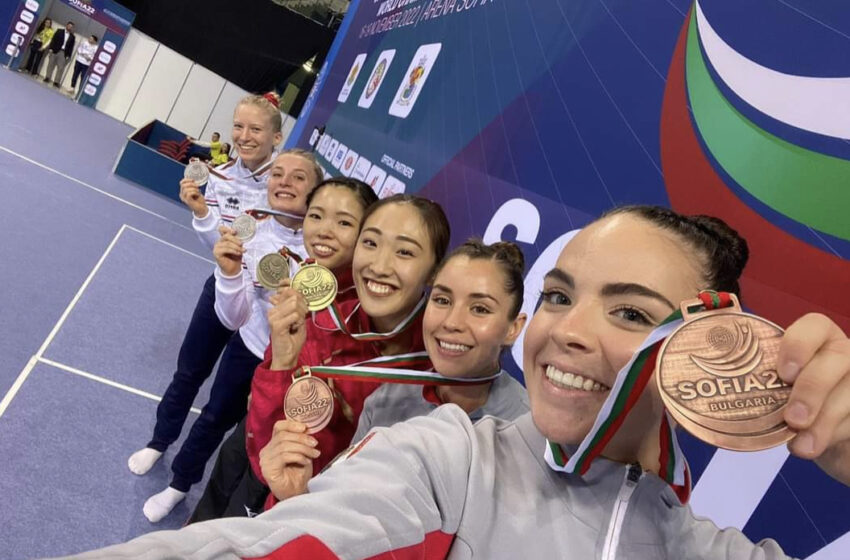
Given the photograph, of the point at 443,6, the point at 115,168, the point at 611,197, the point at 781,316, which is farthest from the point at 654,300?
the point at 115,168

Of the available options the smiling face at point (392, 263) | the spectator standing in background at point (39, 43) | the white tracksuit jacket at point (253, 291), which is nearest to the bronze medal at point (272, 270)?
the white tracksuit jacket at point (253, 291)

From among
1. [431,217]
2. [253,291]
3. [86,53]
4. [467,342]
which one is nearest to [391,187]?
[253,291]

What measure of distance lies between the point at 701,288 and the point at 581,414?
0.98 ft

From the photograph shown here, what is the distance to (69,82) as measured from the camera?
15664 mm

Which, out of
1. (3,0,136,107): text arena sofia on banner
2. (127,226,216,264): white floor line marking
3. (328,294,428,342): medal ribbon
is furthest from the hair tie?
(3,0,136,107): text arena sofia on banner

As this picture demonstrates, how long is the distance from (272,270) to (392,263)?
0.66 m

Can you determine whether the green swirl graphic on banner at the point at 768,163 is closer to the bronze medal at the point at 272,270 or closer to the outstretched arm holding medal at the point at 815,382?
the outstretched arm holding medal at the point at 815,382

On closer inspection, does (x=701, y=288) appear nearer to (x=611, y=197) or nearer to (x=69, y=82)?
(x=611, y=197)

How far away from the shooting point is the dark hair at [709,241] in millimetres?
952

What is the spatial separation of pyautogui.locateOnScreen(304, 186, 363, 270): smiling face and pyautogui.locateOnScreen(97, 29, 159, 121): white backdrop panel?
15682mm

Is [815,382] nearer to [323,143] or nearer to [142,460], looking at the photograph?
[142,460]

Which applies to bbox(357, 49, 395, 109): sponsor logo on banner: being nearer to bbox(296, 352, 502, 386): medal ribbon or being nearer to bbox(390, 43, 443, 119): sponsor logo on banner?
bbox(390, 43, 443, 119): sponsor logo on banner

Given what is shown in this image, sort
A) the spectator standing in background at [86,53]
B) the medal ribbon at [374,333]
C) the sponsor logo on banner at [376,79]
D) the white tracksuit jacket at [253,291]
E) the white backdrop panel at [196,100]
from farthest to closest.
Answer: the white backdrop panel at [196,100] → the spectator standing in background at [86,53] → the sponsor logo on banner at [376,79] → the white tracksuit jacket at [253,291] → the medal ribbon at [374,333]

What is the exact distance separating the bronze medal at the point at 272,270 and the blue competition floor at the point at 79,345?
1465mm
